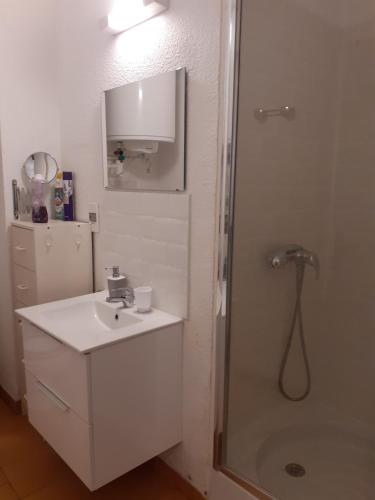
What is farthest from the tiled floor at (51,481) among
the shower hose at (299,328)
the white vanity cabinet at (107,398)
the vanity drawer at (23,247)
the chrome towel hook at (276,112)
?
the chrome towel hook at (276,112)

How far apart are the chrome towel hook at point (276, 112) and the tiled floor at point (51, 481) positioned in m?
1.64

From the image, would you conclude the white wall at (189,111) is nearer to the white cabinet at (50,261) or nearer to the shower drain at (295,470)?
the white cabinet at (50,261)

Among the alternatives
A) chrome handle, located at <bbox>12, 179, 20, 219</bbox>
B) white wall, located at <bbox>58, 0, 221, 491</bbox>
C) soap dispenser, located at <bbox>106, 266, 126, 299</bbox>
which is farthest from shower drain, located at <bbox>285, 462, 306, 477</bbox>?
chrome handle, located at <bbox>12, 179, 20, 219</bbox>

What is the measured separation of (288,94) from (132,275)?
106 centimetres

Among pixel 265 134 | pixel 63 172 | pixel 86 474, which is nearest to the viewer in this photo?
pixel 86 474

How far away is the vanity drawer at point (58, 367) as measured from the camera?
4.44 ft

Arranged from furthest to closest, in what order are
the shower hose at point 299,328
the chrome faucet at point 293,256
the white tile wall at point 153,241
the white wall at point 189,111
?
1. the shower hose at point 299,328
2. the chrome faucet at point 293,256
3. the white tile wall at point 153,241
4. the white wall at point 189,111

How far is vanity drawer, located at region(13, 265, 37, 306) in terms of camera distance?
6.35 feet

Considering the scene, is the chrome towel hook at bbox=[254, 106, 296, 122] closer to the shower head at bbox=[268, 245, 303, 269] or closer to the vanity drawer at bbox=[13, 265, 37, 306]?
the shower head at bbox=[268, 245, 303, 269]

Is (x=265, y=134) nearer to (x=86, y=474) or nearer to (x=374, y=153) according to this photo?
(x=374, y=153)

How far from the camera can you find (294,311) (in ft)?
6.06

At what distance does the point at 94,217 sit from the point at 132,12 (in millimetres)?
962

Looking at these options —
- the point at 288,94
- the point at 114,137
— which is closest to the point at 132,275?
the point at 114,137

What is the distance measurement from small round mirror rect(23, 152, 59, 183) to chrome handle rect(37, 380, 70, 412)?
1115 millimetres
